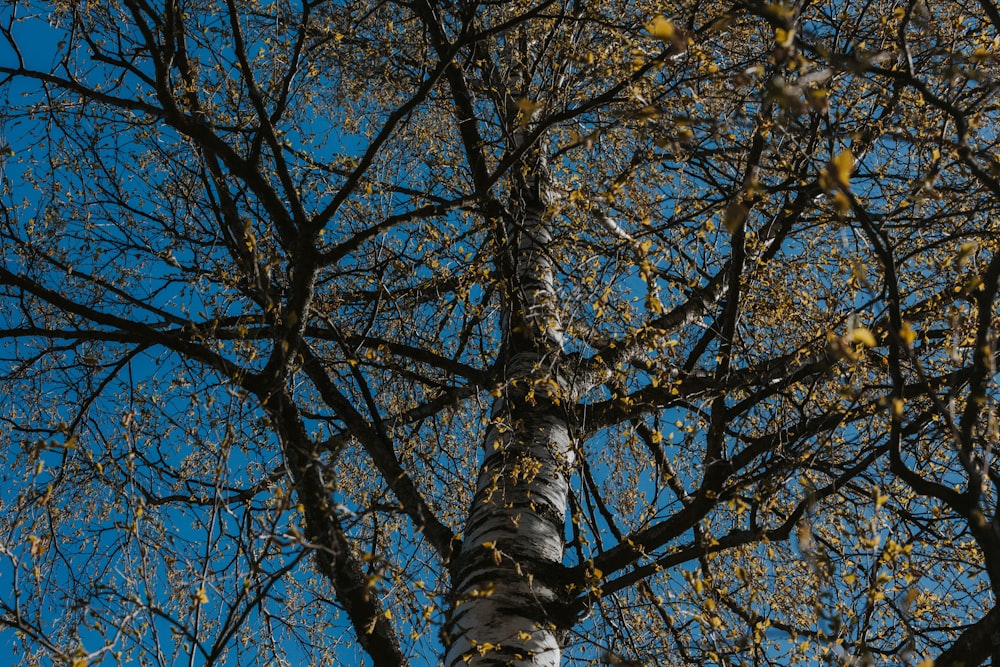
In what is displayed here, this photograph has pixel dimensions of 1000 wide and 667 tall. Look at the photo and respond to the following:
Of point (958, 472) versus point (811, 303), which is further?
point (811, 303)

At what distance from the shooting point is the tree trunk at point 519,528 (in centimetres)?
274

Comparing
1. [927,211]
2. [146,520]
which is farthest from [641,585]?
[927,211]

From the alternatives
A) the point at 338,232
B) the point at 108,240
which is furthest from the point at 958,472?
the point at 108,240

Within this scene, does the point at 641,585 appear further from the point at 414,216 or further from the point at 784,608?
the point at 414,216

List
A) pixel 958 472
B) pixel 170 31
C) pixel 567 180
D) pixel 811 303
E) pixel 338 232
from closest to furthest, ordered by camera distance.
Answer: pixel 170 31
pixel 958 472
pixel 811 303
pixel 338 232
pixel 567 180

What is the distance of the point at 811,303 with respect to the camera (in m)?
4.80

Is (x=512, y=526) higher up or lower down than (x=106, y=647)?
higher up

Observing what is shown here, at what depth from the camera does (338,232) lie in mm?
5305

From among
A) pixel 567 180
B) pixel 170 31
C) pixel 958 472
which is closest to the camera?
pixel 170 31

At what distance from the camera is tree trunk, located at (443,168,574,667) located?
2.74 meters

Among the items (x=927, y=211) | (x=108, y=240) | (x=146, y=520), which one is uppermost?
(x=108, y=240)

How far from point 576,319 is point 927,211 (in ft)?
8.63

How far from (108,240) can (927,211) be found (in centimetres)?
495

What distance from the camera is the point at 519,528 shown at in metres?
3.16
